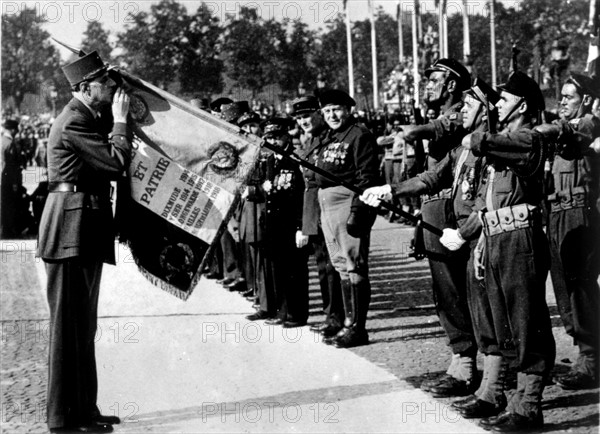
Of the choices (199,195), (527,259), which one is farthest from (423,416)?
(199,195)

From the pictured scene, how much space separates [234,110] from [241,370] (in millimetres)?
4458

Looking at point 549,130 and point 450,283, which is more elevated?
point 549,130

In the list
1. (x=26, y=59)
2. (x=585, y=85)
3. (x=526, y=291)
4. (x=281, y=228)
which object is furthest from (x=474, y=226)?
(x=26, y=59)

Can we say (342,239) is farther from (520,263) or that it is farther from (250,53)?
(250,53)

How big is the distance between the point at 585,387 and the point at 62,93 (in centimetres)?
4343

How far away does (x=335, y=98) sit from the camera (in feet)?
25.3

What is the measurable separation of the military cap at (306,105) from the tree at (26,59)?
37.2m

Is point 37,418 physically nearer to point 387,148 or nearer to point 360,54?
point 387,148

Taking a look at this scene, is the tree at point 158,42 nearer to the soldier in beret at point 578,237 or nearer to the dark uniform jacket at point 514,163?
the soldier in beret at point 578,237

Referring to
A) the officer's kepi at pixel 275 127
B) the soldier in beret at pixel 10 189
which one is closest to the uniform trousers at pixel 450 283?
the officer's kepi at pixel 275 127

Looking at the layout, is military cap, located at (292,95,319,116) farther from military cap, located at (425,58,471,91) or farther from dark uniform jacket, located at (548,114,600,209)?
dark uniform jacket, located at (548,114,600,209)

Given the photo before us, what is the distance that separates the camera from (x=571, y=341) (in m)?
7.53

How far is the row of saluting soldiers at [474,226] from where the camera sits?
521cm

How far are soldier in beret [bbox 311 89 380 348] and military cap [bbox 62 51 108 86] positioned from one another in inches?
112
